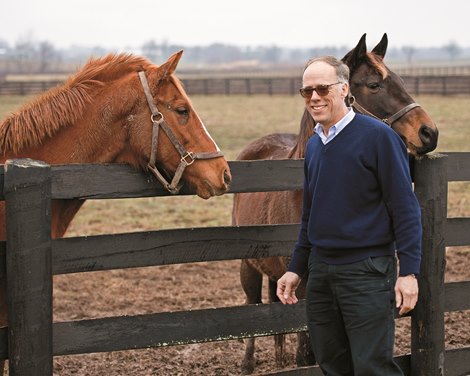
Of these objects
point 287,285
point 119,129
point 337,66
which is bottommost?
point 287,285

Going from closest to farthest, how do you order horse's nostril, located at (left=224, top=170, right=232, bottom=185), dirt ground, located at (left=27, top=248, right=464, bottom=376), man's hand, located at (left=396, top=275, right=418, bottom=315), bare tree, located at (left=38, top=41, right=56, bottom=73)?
man's hand, located at (left=396, top=275, right=418, bottom=315), horse's nostril, located at (left=224, top=170, right=232, bottom=185), dirt ground, located at (left=27, top=248, right=464, bottom=376), bare tree, located at (left=38, top=41, right=56, bottom=73)

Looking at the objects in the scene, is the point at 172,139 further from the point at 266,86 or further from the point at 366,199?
the point at 266,86

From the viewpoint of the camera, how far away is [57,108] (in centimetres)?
400

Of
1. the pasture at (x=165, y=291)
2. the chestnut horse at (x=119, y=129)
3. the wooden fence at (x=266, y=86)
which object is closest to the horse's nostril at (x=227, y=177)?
the chestnut horse at (x=119, y=129)

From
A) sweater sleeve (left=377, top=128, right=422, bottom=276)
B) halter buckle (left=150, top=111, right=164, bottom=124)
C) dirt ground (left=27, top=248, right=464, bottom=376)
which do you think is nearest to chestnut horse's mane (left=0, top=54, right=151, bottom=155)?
halter buckle (left=150, top=111, right=164, bottom=124)

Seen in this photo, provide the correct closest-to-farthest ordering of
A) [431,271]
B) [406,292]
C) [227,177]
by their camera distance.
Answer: [406,292] < [227,177] < [431,271]

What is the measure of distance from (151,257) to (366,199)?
1236mm

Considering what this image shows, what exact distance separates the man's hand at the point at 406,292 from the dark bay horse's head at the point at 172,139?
110 cm

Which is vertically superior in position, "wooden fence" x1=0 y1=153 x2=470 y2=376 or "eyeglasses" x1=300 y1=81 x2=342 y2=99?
"eyeglasses" x1=300 y1=81 x2=342 y2=99

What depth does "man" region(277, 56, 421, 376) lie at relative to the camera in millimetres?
2994

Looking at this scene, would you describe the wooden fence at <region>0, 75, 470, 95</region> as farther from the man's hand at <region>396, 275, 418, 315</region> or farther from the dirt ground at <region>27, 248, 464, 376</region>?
the man's hand at <region>396, 275, 418, 315</region>

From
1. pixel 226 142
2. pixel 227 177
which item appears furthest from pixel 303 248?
pixel 226 142

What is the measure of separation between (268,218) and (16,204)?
2423 millimetres

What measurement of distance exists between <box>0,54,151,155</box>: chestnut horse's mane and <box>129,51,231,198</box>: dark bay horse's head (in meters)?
0.25
